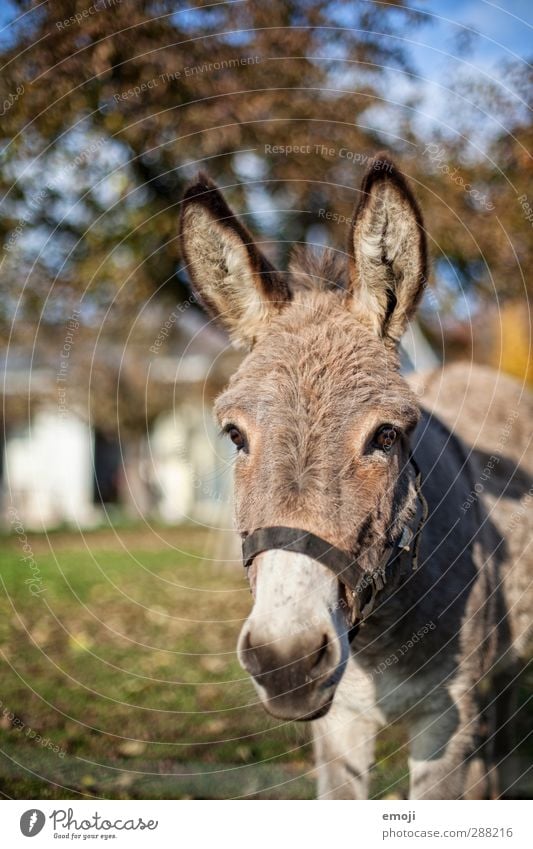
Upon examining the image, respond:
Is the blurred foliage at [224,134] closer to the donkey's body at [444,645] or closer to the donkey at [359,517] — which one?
the donkey's body at [444,645]

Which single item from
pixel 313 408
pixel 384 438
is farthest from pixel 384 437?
pixel 313 408

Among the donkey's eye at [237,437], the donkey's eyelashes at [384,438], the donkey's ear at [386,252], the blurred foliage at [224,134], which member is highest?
the blurred foliage at [224,134]

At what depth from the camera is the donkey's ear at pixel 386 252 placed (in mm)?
3143

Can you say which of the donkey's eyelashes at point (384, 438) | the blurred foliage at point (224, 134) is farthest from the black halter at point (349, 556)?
the blurred foliage at point (224, 134)

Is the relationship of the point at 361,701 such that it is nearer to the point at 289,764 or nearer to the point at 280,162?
the point at 289,764

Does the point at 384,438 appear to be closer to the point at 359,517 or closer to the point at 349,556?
the point at 359,517

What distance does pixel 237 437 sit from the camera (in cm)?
308

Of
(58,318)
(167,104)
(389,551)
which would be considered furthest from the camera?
(58,318)

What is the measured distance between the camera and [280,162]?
7676 mm

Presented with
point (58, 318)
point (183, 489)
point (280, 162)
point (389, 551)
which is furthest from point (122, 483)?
point (389, 551)

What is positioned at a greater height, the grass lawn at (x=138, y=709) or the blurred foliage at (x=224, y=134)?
the blurred foliage at (x=224, y=134)
